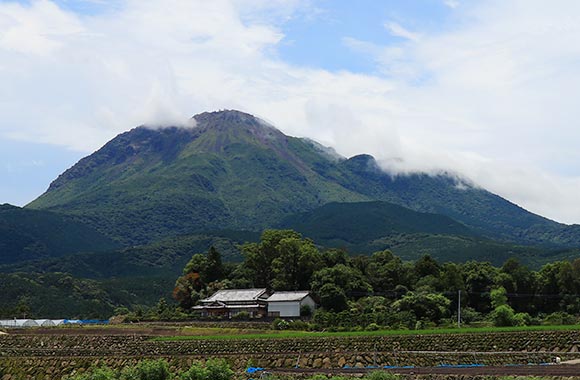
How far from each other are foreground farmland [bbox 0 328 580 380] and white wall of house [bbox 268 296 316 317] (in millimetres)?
12935

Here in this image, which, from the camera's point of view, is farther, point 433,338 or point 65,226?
point 65,226

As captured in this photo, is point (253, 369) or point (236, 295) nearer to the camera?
point (253, 369)

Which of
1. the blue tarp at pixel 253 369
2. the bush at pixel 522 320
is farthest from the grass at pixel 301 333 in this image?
the blue tarp at pixel 253 369

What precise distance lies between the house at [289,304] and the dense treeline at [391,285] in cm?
108

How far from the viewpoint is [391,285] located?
66188 millimetres

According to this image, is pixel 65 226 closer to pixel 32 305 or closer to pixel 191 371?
pixel 32 305

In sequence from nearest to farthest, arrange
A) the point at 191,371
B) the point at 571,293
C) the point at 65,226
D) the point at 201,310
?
the point at 191,371 → the point at 571,293 → the point at 201,310 → the point at 65,226

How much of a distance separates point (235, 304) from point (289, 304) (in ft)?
17.8

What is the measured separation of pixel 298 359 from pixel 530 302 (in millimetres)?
28683

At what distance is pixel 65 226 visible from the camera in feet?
620

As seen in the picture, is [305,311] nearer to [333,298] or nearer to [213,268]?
[333,298]

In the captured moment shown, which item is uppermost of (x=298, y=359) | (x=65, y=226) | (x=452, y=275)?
(x=65, y=226)

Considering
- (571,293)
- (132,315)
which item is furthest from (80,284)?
(571,293)

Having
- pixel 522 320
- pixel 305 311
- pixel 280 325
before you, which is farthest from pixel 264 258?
pixel 522 320
